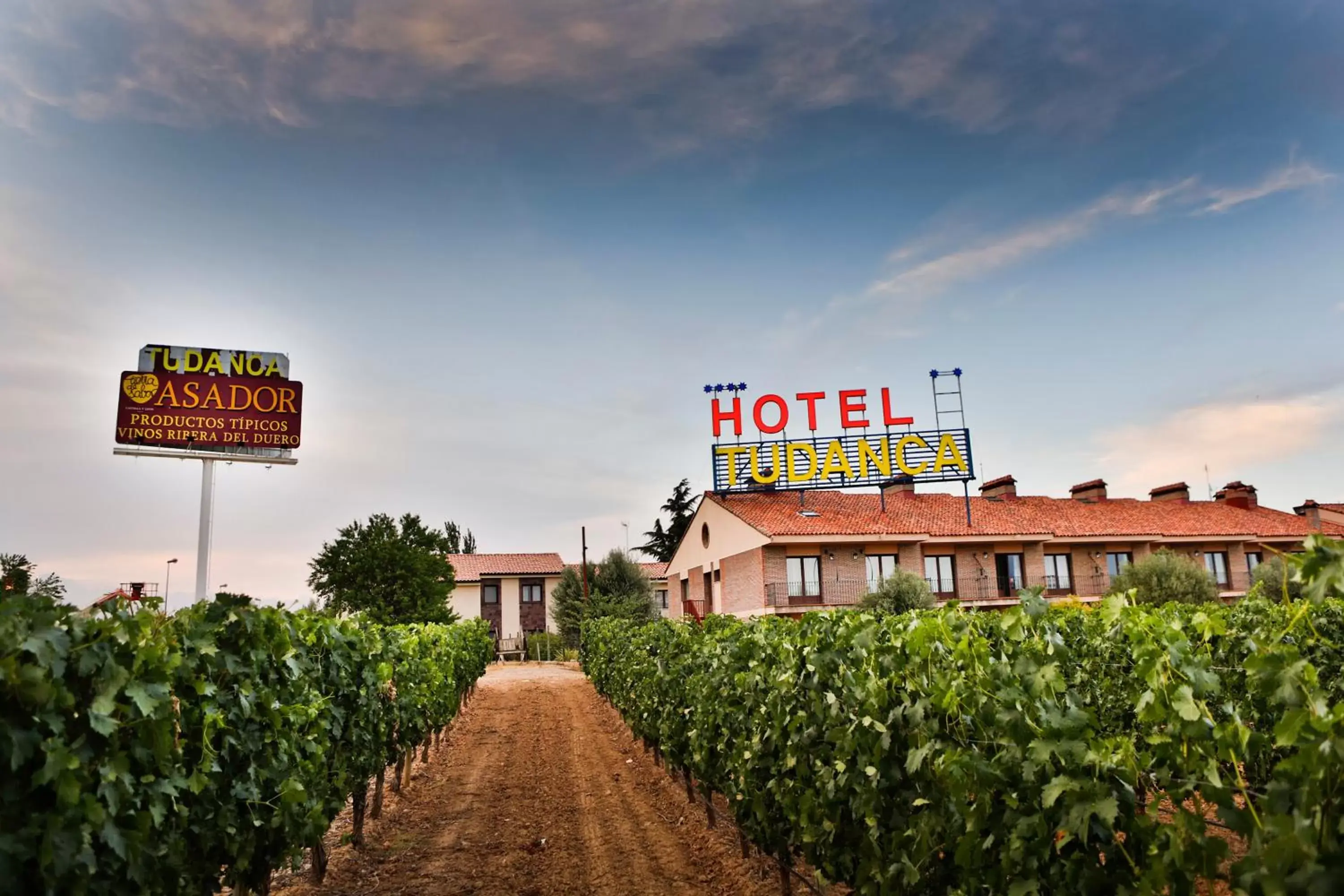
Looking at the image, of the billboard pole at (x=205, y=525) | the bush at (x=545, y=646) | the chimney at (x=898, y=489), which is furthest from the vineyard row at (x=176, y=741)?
the bush at (x=545, y=646)

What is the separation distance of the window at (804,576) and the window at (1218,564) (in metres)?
20.4

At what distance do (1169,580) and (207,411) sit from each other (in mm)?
34890

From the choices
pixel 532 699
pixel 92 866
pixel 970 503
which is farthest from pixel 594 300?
pixel 970 503

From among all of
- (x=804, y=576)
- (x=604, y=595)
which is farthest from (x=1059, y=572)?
(x=604, y=595)

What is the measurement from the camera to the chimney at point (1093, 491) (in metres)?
43.6

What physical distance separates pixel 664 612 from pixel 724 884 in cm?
4403

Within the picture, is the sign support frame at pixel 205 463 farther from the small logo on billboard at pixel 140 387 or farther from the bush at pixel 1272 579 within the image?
the bush at pixel 1272 579

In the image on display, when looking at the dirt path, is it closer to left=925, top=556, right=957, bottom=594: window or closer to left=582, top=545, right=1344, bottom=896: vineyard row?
left=582, top=545, right=1344, bottom=896: vineyard row

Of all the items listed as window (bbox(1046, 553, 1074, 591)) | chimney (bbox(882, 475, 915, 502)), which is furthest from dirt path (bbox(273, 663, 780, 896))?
window (bbox(1046, 553, 1074, 591))

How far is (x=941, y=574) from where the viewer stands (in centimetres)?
3759

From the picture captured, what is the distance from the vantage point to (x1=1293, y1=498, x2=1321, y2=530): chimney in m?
46.3

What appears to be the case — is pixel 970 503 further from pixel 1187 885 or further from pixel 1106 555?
pixel 1187 885

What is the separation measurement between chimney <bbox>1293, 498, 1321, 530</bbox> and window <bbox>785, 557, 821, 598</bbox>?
100ft

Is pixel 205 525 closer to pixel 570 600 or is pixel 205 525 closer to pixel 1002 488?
pixel 570 600
